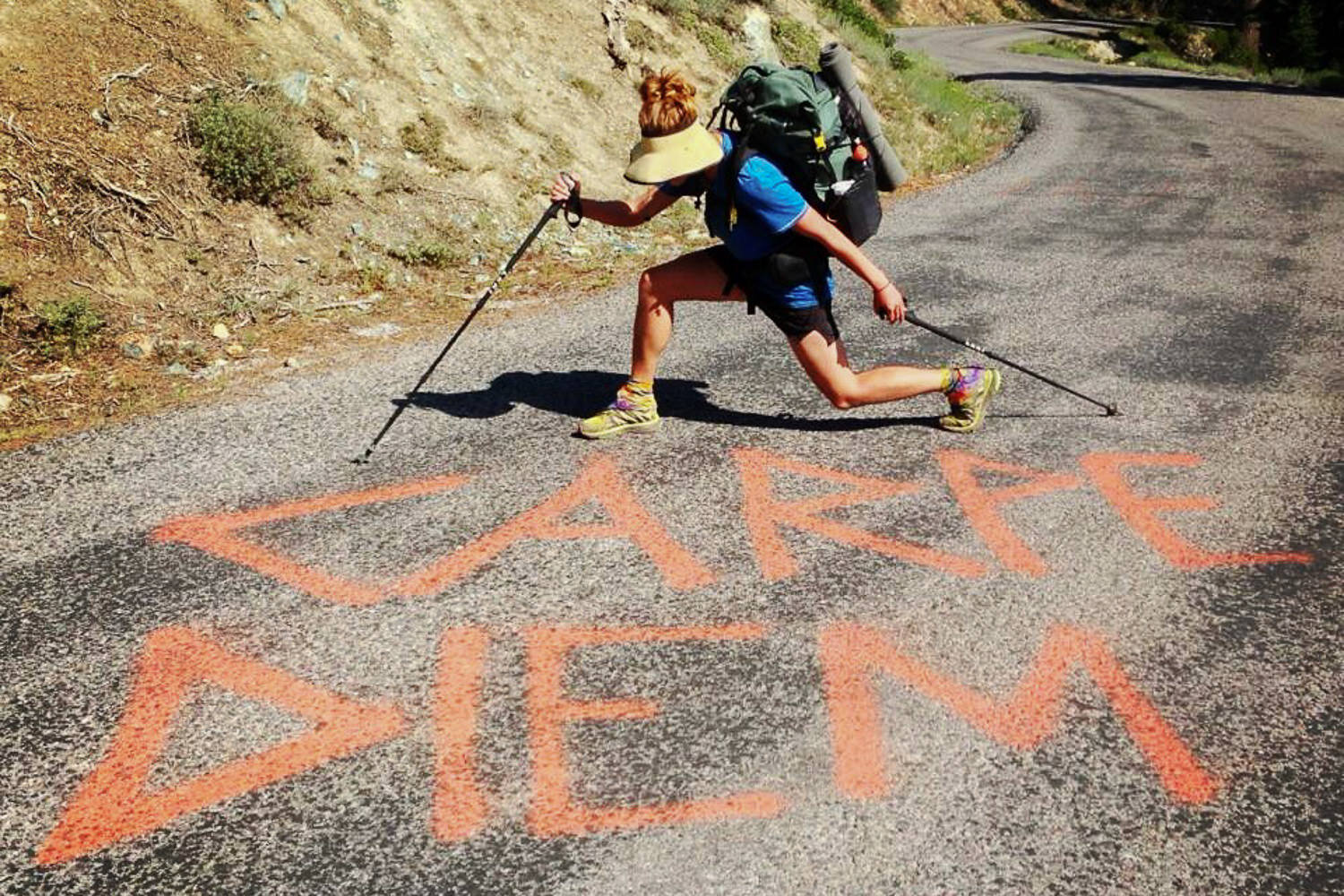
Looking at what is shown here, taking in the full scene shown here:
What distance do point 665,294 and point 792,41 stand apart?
12.2 meters

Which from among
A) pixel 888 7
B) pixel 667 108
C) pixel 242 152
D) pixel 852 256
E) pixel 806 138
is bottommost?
pixel 852 256

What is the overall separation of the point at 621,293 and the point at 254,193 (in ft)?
8.60

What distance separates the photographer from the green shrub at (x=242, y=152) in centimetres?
718

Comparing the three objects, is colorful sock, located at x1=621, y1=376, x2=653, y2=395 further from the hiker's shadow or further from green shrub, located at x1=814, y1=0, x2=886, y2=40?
green shrub, located at x1=814, y1=0, x2=886, y2=40

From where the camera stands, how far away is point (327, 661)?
10.4 feet

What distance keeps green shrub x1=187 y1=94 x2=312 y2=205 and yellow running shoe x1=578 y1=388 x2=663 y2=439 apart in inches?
150

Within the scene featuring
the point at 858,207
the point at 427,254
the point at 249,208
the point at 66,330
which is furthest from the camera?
the point at 427,254

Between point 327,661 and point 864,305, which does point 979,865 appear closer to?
point 327,661

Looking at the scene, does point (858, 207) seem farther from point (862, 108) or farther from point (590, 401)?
point (590, 401)

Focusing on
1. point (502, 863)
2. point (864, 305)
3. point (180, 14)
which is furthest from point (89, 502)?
point (180, 14)

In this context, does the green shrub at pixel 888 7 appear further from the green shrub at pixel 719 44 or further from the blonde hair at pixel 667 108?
the blonde hair at pixel 667 108

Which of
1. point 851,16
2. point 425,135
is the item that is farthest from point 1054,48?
point 425,135

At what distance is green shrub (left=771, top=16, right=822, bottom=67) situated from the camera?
15234 mm

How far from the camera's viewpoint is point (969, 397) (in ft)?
15.8
